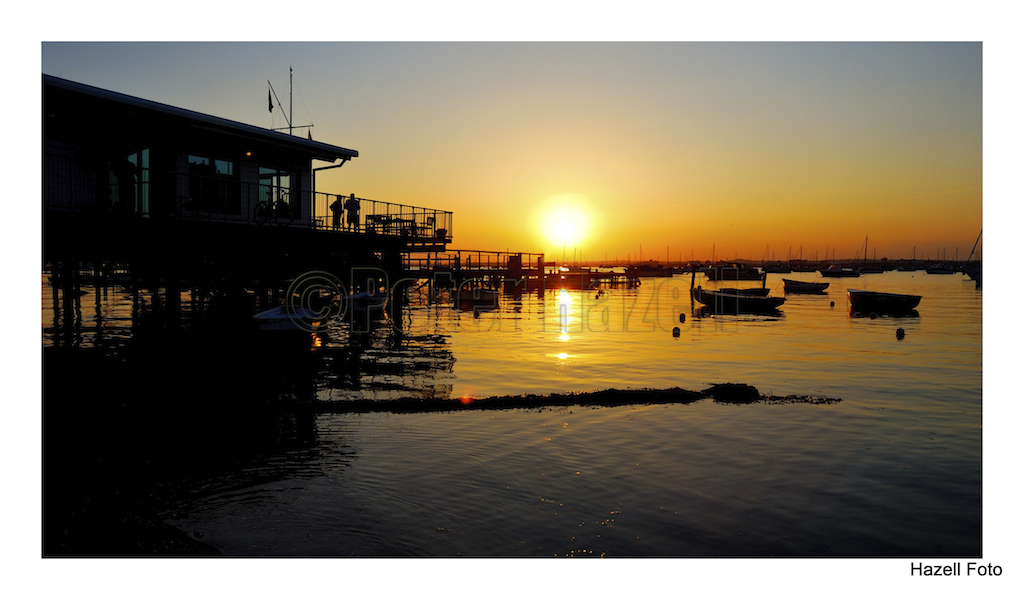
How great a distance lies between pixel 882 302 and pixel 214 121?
52.6 meters

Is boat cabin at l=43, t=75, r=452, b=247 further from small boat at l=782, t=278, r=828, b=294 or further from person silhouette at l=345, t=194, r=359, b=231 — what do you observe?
small boat at l=782, t=278, r=828, b=294

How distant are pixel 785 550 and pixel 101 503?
9193mm

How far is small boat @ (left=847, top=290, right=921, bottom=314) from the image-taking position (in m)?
54.6

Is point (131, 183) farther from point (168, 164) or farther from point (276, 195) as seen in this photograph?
point (276, 195)

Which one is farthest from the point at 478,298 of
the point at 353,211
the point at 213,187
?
the point at 213,187

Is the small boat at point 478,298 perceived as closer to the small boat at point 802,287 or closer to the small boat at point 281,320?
the small boat at point 281,320

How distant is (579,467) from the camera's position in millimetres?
11875

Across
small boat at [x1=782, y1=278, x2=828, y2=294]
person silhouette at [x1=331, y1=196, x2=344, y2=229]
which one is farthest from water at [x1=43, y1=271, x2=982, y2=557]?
small boat at [x1=782, y1=278, x2=828, y2=294]

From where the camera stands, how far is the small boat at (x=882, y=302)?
54.6 meters

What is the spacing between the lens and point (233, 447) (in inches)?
482

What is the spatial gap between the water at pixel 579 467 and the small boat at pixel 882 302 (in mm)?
34167

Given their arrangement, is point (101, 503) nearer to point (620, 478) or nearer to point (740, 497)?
point (620, 478)

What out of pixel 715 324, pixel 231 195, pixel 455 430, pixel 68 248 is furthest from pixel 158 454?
pixel 715 324

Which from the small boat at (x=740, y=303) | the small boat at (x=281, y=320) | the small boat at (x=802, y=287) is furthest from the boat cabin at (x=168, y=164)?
the small boat at (x=802, y=287)
